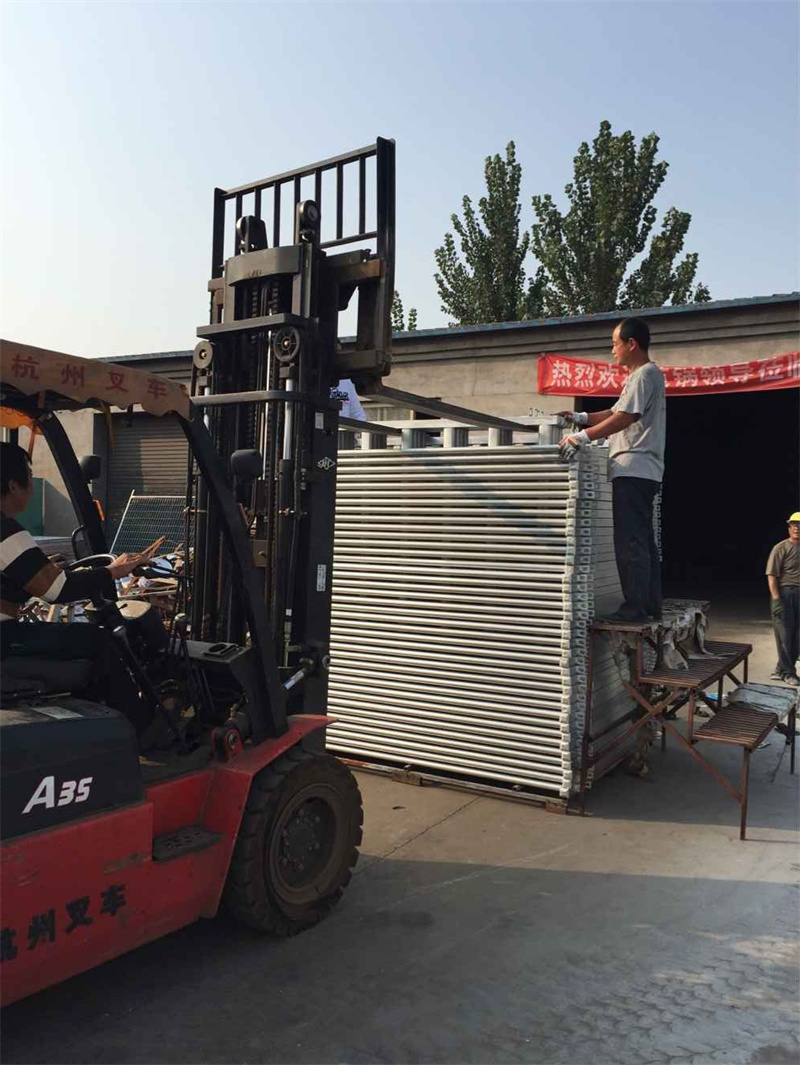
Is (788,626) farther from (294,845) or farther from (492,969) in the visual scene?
(294,845)

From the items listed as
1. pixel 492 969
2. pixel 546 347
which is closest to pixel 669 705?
pixel 492 969

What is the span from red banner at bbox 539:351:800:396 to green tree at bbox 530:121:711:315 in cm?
1383

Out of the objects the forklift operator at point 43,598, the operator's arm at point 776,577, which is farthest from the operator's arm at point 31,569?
the operator's arm at point 776,577

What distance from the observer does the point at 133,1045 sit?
3.17 m

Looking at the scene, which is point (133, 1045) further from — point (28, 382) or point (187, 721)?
point (28, 382)

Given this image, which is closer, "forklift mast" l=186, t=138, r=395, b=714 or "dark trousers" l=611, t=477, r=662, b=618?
"forklift mast" l=186, t=138, r=395, b=714

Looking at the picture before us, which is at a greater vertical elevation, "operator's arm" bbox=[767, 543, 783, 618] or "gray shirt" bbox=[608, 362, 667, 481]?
"gray shirt" bbox=[608, 362, 667, 481]

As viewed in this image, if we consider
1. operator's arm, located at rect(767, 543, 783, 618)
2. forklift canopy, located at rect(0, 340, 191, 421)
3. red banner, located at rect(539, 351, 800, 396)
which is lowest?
operator's arm, located at rect(767, 543, 783, 618)

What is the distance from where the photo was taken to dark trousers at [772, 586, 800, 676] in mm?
10453

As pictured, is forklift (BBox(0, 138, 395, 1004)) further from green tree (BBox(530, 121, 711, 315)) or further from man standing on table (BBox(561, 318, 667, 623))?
green tree (BBox(530, 121, 711, 315))

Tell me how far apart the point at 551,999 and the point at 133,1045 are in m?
1.66

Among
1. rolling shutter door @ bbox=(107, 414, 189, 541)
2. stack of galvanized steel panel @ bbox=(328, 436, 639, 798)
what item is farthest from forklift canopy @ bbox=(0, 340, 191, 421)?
rolling shutter door @ bbox=(107, 414, 189, 541)

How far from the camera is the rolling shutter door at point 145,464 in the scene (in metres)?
17.7

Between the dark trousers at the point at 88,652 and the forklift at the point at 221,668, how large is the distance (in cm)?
6
